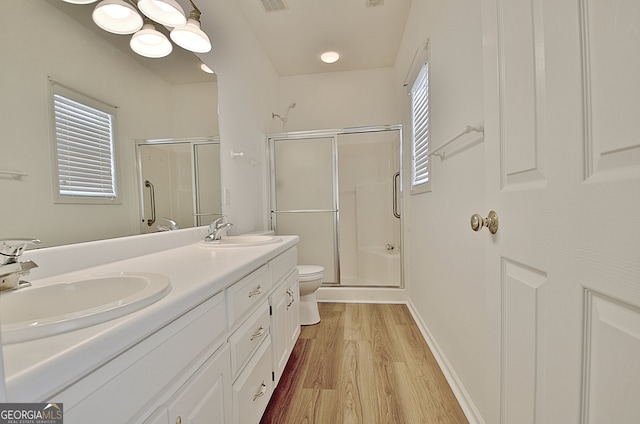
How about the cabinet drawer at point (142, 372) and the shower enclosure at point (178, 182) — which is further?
the shower enclosure at point (178, 182)

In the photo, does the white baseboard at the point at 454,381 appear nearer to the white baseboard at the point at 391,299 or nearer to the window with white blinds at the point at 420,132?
the white baseboard at the point at 391,299

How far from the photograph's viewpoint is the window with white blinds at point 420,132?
1909 millimetres

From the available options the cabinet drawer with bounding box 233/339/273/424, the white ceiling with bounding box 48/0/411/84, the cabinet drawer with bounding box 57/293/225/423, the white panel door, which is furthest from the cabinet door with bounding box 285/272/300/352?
the white ceiling with bounding box 48/0/411/84

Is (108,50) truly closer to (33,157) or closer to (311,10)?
(33,157)

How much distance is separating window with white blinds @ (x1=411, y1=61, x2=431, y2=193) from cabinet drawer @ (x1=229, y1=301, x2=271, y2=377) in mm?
1397

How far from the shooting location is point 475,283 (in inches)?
45.8

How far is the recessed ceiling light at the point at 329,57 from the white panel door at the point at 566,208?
2438mm

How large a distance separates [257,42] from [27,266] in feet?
8.91

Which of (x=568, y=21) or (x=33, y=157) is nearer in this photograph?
(x=568, y=21)

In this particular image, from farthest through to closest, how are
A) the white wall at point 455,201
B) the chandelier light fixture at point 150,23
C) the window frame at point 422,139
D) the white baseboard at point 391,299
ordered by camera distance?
the window frame at point 422,139, the white baseboard at point 391,299, the white wall at point 455,201, the chandelier light fixture at point 150,23

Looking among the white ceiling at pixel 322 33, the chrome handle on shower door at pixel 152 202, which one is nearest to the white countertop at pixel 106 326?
the chrome handle on shower door at pixel 152 202

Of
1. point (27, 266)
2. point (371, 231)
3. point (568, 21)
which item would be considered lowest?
point (371, 231)

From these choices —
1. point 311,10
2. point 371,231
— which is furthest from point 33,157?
point 371,231

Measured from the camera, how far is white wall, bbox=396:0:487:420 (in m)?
1.14
